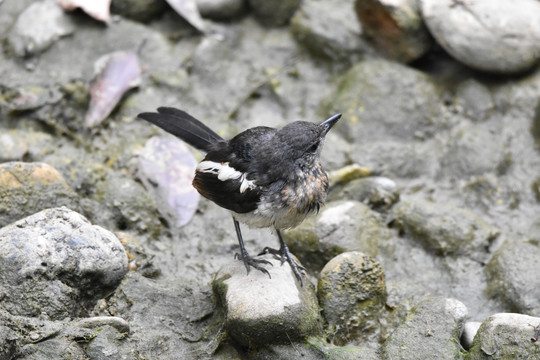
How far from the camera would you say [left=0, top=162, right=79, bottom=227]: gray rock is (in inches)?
173

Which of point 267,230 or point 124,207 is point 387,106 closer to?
point 267,230

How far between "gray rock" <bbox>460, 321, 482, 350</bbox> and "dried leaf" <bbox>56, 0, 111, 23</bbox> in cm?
460

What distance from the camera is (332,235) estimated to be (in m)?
4.85

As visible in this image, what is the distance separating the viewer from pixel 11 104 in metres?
5.66

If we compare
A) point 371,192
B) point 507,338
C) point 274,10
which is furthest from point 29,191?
point 274,10

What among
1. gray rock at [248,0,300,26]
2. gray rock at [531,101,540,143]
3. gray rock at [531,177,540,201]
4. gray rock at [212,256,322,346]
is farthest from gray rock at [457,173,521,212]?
gray rock at [248,0,300,26]

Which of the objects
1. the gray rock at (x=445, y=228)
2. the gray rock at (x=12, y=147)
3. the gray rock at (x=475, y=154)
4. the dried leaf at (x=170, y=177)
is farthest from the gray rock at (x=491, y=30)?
the gray rock at (x=12, y=147)

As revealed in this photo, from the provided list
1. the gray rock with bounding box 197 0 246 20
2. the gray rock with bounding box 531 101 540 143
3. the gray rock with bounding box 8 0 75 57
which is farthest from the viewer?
the gray rock with bounding box 197 0 246 20

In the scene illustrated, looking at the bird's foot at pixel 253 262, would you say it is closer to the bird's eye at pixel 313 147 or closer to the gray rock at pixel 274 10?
the bird's eye at pixel 313 147

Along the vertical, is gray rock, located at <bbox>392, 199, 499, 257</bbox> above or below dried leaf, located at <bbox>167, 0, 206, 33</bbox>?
below

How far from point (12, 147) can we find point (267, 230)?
226 cm

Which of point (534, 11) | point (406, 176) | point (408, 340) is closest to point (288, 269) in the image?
point (408, 340)

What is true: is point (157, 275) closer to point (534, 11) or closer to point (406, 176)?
point (406, 176)

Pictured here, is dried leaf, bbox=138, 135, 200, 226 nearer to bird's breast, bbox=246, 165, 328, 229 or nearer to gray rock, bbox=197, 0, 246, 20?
bird's breast, bbox=246, 165, 328, 229
